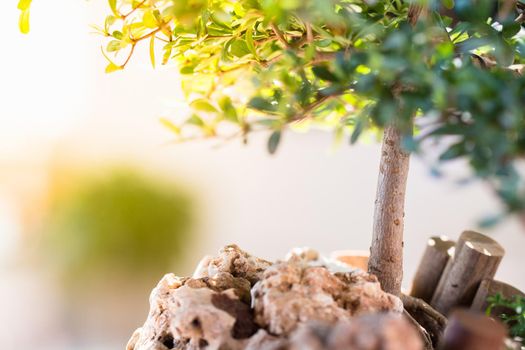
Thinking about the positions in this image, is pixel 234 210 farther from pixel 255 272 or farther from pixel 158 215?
pixel 255 272

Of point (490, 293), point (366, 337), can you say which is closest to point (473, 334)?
point (366, 337)

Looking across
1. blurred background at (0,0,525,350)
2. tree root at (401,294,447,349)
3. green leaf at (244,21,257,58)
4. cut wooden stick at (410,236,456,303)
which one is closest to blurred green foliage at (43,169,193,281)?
blurred background at (0,0,525,350)

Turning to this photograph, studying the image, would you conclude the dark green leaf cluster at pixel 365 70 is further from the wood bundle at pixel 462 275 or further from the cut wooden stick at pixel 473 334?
the wood bundle at pixel 462 275

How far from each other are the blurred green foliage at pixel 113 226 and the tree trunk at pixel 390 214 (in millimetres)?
1052

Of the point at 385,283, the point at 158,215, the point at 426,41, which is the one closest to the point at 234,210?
the point at 158,215

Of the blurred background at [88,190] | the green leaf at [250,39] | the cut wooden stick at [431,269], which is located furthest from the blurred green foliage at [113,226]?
the green leaf at [250,39]

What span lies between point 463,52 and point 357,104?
16 cm

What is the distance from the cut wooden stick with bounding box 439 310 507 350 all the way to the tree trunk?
0.95ft

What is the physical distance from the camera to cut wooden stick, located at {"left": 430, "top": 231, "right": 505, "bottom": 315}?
0.98 meters

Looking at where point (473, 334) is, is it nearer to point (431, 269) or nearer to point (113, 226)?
point (431, 269)

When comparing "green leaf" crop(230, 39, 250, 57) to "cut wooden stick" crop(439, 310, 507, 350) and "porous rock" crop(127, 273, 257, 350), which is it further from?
"cut wooden stick" crop(439, 310, 507, 350)

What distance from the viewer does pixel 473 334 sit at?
49 cm

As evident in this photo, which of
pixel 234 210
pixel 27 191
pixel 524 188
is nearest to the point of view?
pixel 524 188

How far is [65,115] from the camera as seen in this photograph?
5.84 feet
